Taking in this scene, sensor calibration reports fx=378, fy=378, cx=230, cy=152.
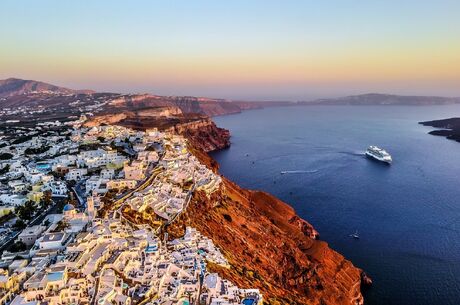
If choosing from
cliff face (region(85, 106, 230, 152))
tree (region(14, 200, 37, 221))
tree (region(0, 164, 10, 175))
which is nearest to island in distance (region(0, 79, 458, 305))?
tree (region(0, 164, 10, 175))

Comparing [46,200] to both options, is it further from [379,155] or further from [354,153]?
[354,153]

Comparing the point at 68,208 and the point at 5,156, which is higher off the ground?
the point at 68,208

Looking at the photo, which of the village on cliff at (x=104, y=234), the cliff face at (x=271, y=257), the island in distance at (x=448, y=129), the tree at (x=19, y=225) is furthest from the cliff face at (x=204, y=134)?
the island in distance at (x=448, y=129)

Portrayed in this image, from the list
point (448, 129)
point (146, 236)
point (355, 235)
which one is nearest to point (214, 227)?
point (146, 236)

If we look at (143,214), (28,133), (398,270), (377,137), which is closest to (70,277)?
(143,214)

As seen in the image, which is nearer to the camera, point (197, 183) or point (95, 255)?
point (95, 255)

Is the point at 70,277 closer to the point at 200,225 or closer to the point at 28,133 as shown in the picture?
the point at 200,225
